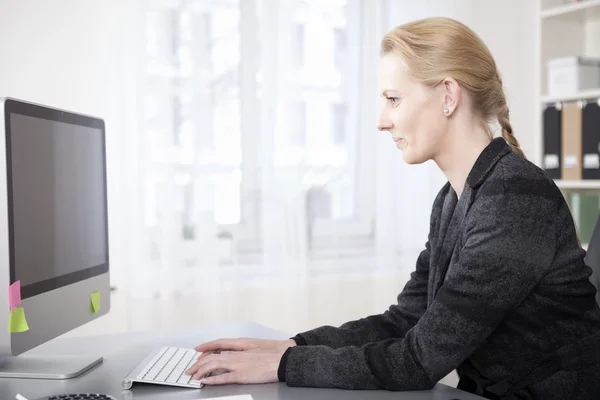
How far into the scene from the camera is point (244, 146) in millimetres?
2740

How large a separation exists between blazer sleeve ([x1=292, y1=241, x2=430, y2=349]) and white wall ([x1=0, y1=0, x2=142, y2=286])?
4.00 feet

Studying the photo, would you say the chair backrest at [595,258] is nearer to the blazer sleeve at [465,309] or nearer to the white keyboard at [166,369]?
the blazer sleeve at [465,309]

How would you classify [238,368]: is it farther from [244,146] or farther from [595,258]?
[244,146]

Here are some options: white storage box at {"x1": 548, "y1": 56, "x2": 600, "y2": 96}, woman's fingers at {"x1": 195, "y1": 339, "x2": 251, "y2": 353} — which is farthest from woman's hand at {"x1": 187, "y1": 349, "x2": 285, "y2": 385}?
white storage box at {"x1": 548, "y1": 56, "x2": 600, "y2": 96}

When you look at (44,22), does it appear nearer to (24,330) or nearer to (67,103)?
(67,103)

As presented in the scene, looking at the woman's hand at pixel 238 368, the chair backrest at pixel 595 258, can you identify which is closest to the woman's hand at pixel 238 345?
the woman's hand at pixel 238 368

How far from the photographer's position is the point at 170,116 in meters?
2.59

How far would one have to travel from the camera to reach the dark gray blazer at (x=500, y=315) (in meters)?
1.17

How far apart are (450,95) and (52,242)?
0.77 m

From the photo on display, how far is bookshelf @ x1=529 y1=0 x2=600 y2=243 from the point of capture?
3.00m

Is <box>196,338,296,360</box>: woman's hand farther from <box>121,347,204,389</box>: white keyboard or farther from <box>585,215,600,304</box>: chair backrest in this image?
<box>585,215,600,304</box>: chair backrest

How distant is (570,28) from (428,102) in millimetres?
2199

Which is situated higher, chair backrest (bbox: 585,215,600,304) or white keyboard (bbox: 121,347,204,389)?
chair backrest (bbox: 585,215,600,304)

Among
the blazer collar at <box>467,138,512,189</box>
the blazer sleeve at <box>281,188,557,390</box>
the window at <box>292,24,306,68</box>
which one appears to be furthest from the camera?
the window at <box>292,24,306,68</box>
